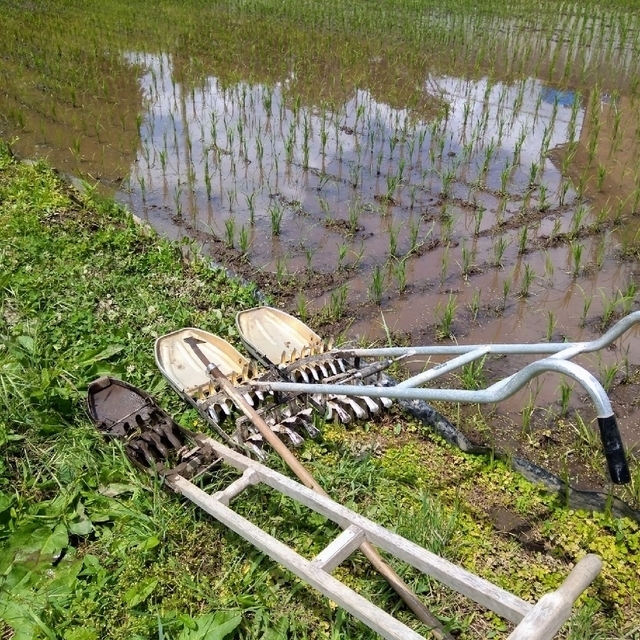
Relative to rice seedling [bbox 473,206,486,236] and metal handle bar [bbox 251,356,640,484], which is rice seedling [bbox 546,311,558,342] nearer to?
rice seedling [bbox 473,206,486,236]

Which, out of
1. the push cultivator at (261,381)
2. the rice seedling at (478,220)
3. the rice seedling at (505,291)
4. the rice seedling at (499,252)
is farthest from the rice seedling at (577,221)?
the push cultivator at (261,381)

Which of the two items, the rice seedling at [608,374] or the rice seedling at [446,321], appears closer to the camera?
the rice seedling at [608,374]

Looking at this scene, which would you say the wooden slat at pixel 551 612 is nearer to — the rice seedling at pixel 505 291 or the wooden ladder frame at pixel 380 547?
the wooden ladder frame at pixel 380 547

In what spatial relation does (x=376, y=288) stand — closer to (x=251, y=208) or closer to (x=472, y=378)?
(x=472, y=378)

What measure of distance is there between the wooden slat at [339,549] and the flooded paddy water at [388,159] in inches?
55.7

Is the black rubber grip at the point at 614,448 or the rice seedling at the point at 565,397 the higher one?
the black rubber grip at the point at 614,448

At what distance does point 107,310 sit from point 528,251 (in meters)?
3.46

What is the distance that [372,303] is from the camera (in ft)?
13.9

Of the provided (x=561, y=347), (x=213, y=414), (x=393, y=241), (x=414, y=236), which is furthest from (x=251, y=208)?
(x=561, y=347)

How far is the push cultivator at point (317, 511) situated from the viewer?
5.19ft

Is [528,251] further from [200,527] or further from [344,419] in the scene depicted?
[200,527]

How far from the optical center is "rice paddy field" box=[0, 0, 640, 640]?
2.31 m

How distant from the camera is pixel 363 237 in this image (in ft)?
16.6

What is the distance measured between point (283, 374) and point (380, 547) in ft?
4.24
